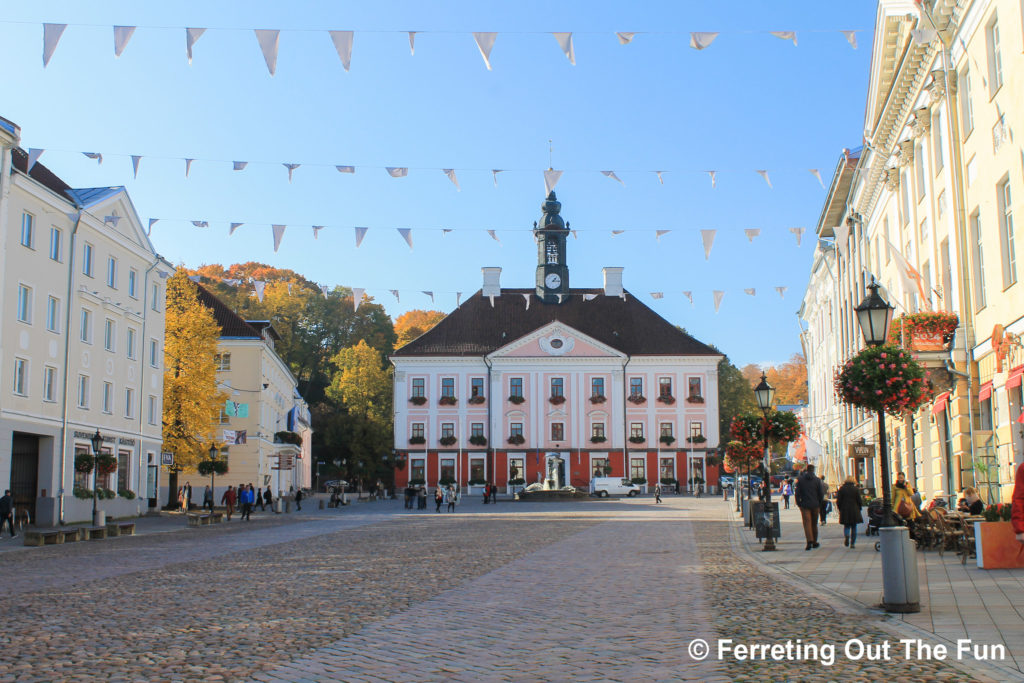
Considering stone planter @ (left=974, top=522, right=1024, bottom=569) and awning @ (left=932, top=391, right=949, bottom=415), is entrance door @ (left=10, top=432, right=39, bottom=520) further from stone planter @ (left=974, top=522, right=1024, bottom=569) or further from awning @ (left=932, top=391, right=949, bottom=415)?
stone planter @ (left=974, top=522, right=1024, bottom=569)

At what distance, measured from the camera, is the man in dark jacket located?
20.6 metres

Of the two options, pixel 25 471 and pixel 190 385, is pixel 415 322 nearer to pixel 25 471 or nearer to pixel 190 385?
pixel 190 385

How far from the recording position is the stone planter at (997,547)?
1473 centimetres

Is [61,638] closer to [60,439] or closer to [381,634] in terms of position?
[381,634]

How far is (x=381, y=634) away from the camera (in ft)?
32.8

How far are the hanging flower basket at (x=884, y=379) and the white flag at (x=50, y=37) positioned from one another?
1315 cm

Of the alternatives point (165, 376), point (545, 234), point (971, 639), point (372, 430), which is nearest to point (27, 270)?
point (165, 376)

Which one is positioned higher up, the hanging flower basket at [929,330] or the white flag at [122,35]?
the white flag at [122,35]

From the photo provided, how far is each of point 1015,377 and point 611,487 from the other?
52611mm

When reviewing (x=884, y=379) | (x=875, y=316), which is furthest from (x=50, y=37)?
(x=884, y=379)

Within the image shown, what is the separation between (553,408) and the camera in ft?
267

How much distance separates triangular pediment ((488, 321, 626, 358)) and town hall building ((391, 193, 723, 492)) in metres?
0.08

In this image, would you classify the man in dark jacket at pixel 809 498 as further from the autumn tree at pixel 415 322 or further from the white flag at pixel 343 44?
the autumn tree at pixel 415 322

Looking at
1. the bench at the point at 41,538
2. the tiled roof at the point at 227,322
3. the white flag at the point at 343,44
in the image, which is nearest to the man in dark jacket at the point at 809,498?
the white flag at the point at 343,44
